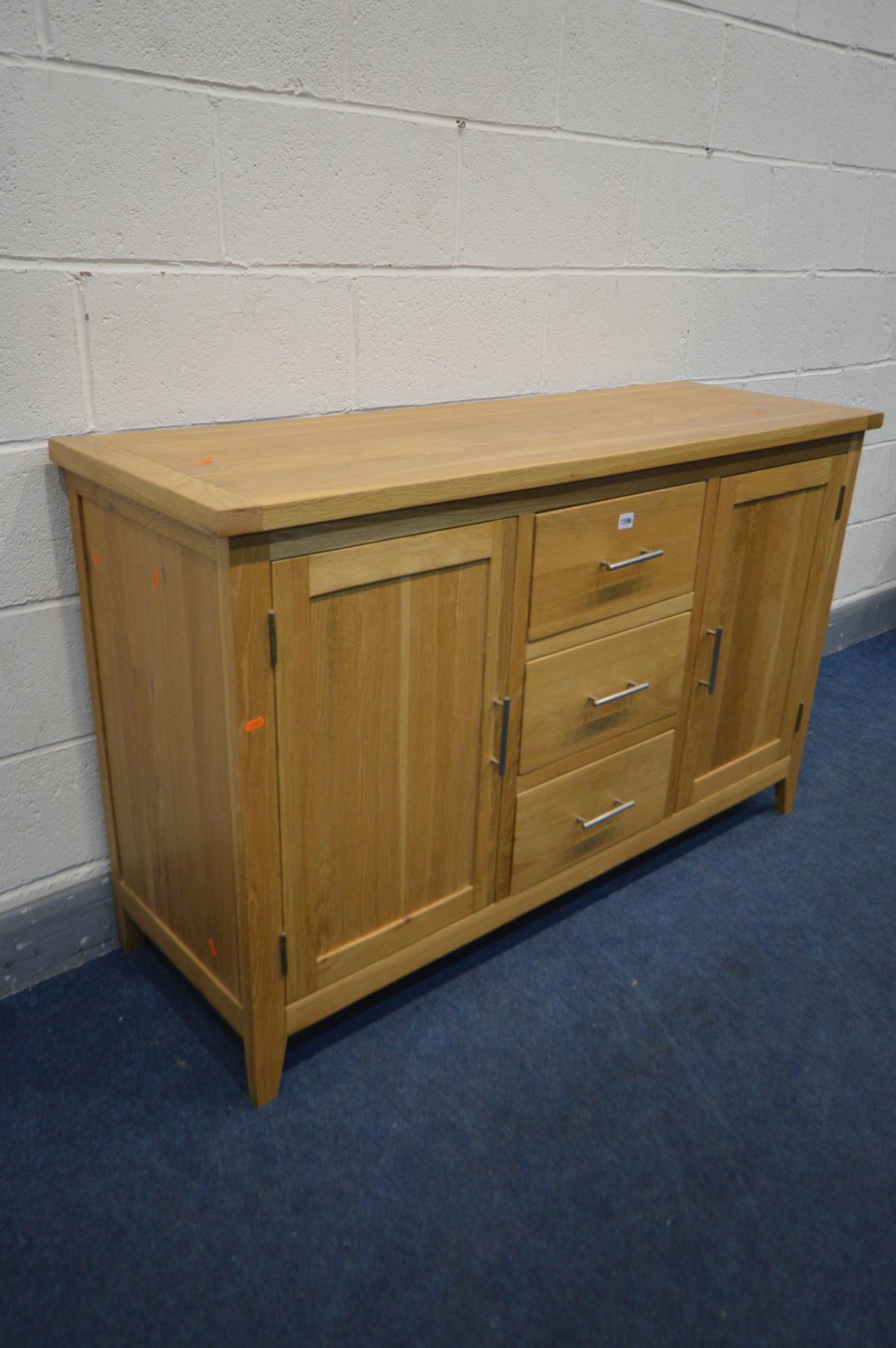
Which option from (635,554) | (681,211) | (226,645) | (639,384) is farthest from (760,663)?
(226,645)

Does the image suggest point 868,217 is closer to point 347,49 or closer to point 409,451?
point 347,49

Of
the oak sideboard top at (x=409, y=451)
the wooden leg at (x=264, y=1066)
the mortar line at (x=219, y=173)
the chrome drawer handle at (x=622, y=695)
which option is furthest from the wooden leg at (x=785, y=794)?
the mortar line at (x=219, y=173)

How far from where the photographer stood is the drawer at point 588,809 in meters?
1.49

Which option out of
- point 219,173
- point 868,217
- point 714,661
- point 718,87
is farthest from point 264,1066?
point 868,217

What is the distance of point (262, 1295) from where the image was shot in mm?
1063

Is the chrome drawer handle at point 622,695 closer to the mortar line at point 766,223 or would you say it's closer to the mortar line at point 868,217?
the mortar line at point 766,223

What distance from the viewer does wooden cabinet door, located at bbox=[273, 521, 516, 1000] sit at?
1.12m

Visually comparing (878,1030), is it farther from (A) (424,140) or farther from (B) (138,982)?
(A) (424,140)

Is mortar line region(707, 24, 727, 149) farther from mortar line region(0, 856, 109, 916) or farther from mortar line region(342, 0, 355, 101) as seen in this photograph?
mortar line region(0, 856, 109, 916)

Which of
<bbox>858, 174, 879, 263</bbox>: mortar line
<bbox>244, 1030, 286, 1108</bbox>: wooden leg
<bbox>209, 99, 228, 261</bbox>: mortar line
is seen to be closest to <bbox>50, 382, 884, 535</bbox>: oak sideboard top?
<bbox>209, 99, 228, 261</bbox>: mortar line

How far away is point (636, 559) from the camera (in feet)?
4.68

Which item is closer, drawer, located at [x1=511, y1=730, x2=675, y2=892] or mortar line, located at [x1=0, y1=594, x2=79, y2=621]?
mortar line, located at [x1=0, y1=594, x2=79, y2=621]

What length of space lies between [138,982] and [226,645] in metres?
0.72

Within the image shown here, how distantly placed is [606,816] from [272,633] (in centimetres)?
74
